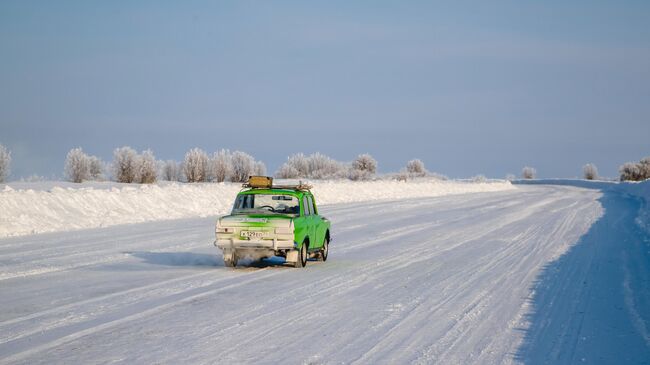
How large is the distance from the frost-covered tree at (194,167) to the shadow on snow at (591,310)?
4663 cm

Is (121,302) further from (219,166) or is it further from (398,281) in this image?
(219,166)

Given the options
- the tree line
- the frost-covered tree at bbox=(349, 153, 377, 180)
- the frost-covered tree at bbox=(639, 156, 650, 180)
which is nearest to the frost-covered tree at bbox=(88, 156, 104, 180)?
the tree line

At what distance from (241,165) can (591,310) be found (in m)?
61.9

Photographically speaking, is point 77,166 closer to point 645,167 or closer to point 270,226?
point 270,226

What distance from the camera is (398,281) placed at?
14.5 meters

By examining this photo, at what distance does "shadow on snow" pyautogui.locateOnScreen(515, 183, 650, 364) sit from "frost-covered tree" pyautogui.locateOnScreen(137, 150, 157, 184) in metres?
38.4

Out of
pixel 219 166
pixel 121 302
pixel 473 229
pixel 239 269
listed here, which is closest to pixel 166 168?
pixel 219 166

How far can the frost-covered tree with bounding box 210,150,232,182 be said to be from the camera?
67.2 metres

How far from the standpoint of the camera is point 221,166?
68188 millimetres

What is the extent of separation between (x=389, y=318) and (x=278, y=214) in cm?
598

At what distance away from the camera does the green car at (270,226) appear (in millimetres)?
15711

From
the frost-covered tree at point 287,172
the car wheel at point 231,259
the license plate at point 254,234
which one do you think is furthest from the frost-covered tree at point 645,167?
the license plate at point 254,234

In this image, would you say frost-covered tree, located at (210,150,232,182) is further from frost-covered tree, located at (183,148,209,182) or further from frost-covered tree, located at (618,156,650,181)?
frost-covered tree, located at (618,156,650,181)

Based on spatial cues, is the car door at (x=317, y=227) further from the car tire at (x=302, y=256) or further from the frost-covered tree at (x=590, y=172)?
the frost-covered tree at (x=590, y=172)
